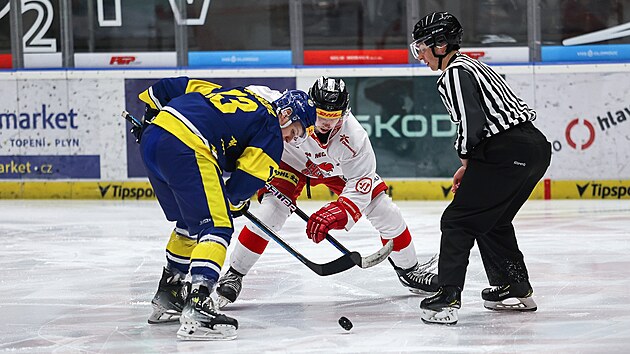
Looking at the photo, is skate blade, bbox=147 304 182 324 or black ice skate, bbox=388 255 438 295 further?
black ice skate, bbox=388 255 438 295

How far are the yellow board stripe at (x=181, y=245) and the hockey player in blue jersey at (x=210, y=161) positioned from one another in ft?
0.33

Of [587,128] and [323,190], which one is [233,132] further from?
[587,128]

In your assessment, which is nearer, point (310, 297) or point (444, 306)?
point (444, 306)

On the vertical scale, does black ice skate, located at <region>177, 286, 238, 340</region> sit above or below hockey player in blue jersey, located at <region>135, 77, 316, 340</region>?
below

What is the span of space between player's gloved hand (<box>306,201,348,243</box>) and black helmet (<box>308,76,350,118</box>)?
0.39 metres

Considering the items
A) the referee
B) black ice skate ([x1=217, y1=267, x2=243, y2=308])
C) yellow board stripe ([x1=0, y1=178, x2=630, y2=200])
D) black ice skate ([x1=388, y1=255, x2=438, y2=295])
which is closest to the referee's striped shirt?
the referee

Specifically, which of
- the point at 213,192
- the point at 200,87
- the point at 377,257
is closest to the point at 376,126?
the point at 377,257

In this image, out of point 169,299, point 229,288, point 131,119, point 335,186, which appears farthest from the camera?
point 335,186

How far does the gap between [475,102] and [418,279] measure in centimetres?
105

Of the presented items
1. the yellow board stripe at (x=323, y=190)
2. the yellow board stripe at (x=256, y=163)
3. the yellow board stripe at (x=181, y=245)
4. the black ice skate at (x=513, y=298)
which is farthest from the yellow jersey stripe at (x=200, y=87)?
the yellow board stripe at (x=323, y=190)

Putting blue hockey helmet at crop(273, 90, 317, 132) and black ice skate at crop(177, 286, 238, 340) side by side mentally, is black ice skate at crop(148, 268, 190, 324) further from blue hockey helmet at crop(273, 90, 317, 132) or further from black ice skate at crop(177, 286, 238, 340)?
blue hockey helmet at crop(273, 90, 317, 132)

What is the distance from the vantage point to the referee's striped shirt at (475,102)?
3646 millimetres

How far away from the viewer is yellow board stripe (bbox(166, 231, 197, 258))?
A: 3.83m

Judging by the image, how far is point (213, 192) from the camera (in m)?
3.46
